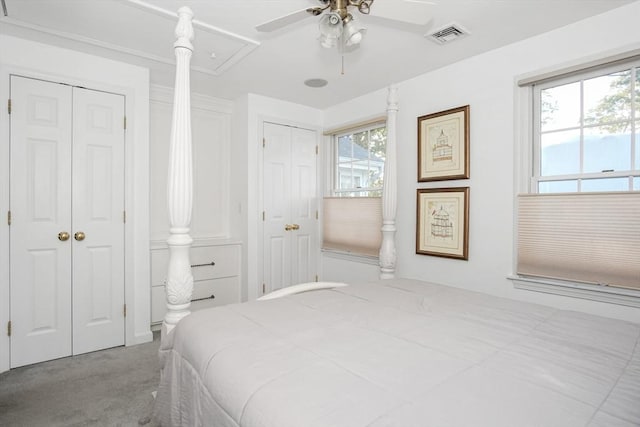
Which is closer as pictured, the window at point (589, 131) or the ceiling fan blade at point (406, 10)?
the ceiling fan blade at point (406, 10)

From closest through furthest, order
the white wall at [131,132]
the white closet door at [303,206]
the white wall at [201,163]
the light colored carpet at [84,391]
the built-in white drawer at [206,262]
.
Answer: the light colored carpet at [84,391], the white wall at [131,132], the built-in white drawer at [206,262], the white wall at [201,163], the white closet door at [303,206]

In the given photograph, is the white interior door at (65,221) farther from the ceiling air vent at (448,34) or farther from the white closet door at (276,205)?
the ceiling air vent at (448,34)

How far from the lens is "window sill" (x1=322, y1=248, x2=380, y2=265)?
3.64 metres

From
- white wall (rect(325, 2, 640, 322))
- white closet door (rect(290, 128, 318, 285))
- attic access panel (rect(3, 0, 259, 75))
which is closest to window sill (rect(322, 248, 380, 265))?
white closet door (rect(290, 128, 318, 285))

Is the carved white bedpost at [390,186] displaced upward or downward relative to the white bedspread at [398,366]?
upward

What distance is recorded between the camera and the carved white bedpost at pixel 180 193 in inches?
69.2

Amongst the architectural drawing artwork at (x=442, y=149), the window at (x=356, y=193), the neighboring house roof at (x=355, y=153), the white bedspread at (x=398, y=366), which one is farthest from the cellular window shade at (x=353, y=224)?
the white bedspread at (x=398, y=366)

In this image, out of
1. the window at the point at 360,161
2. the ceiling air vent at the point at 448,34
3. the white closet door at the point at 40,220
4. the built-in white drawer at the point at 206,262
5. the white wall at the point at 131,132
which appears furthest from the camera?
the window at the point at 360,161

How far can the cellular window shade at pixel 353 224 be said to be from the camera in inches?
141

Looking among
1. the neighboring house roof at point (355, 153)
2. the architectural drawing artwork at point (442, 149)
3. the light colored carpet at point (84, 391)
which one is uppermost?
the neighboring house roof at point (355, 153)

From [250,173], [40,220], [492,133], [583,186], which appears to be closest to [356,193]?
[250,173]

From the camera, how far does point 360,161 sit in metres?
3.99

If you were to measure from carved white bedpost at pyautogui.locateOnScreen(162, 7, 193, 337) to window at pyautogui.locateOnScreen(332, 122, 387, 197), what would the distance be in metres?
2.33

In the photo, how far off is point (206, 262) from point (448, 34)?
9.78 ft
